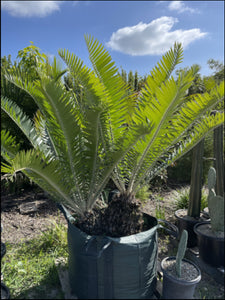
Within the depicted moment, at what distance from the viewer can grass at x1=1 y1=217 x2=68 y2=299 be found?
2.55 m

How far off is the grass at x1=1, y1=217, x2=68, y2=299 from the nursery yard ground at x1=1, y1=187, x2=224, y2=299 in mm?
67

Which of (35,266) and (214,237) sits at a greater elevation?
(214,237)

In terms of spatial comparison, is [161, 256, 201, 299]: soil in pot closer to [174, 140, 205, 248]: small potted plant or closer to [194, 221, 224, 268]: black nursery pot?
[194, 221, 224, 268]: black nursery pot

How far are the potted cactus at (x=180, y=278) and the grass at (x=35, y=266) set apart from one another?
1037 mm

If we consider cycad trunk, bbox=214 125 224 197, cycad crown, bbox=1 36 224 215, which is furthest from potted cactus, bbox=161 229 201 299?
cycad trunk, bbox=214 125 224 197

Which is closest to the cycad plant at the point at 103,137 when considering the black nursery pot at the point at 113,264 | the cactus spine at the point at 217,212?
the black nursery pot at the point at 113,264

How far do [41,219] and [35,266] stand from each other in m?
1.44

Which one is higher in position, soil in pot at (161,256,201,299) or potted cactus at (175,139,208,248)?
potted cactus at (175,139,208,248)

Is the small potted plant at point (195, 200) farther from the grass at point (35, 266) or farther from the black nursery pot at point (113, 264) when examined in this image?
the grass at point (35, 266)

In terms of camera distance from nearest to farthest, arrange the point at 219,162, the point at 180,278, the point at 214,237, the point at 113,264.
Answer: the point at 113,264 → the point at 180,278 → the point at 214,237 → the point at 219,162

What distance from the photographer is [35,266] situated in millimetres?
2930

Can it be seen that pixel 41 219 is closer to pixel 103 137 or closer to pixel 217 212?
pixel 103 137

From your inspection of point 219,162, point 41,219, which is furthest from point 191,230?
point 41,219

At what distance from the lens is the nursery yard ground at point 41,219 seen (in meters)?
2.74
